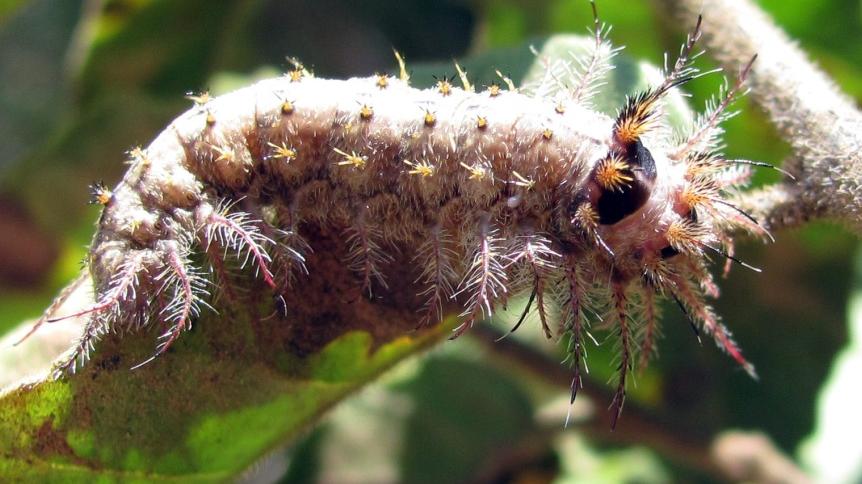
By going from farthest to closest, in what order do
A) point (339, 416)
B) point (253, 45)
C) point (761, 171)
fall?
point (253, 45) < point (339, 416) < point (761, 171)

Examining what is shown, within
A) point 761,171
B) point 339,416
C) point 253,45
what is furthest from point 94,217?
point 761,171

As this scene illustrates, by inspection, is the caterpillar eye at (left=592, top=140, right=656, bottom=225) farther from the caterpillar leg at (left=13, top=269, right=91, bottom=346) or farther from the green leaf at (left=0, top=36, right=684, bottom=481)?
the caterpillar leg at (left=13, top=269, right=91, bottom=346)

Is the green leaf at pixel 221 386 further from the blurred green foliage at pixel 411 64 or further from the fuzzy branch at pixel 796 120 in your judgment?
the blurred green foliage at pixel 411 64

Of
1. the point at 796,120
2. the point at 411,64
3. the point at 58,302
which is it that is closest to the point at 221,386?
the point at 58,302

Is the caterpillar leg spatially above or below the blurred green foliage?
above

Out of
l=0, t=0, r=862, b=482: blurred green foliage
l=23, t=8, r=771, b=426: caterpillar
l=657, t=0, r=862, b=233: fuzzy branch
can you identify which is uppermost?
l=657, t=0, r=862, b=233: fuzzy branch

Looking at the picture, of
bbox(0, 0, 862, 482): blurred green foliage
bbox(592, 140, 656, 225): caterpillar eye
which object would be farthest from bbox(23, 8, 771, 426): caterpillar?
bbox(0, 0, 862, 482): blurred green foliage

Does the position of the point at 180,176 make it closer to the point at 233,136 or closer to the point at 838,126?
the point at 233,136
